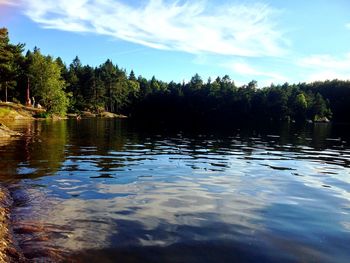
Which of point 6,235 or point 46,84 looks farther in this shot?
point 46,84

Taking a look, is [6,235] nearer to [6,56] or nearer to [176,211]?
[176,211]

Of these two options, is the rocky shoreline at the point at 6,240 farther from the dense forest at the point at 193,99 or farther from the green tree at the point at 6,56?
the dense forest at the point at 193,99

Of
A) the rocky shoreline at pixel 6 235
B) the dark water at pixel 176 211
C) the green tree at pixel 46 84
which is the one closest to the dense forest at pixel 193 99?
the green tree at pixel 46 84

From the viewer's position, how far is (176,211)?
12578 millimetres

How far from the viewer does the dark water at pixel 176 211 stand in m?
9.12

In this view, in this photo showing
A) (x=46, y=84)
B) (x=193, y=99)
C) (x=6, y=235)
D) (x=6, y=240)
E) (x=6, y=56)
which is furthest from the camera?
(x=193, y=99)

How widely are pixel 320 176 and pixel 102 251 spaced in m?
15.1

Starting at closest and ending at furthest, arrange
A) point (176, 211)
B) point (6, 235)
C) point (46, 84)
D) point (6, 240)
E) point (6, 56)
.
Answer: point (6, 240)
point (6, 235)
point (176, 211)
point (6, 56)
point (46, 84)

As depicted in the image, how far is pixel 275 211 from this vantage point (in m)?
12.9

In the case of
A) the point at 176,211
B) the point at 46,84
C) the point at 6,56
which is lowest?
the point at 176,211

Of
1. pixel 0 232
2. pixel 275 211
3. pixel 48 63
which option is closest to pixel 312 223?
pixel 275 211

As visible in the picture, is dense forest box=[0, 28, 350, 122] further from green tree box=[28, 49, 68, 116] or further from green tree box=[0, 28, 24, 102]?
green tree box=[0, 28, 24, 102]

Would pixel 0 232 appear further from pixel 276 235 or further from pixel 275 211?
pixel 275 211

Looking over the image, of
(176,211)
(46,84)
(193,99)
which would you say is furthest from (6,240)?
(193,99)
